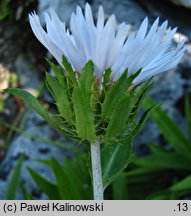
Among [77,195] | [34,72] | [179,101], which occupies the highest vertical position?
[34,72]

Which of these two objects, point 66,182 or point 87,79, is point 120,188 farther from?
point 87,79

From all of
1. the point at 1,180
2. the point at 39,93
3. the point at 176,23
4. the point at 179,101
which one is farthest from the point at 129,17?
the point at 1,180

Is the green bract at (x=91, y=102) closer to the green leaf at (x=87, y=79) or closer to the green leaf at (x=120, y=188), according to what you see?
the green leaf at (x=87, y=79)

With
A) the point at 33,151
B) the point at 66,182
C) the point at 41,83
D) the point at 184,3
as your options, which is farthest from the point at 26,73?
the point at 66,182

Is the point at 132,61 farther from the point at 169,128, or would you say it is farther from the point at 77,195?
the point at 169,128

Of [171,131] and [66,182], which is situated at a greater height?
[171,131]

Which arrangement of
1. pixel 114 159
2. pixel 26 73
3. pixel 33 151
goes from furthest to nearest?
pixel 26 73, pixel 33 151, pixel 114 159

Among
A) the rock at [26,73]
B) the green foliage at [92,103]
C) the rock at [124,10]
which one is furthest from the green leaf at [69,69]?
the rock at [26,73]
